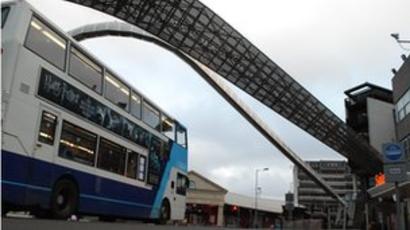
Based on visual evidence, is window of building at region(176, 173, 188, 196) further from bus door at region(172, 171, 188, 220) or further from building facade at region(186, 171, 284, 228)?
building facade at region(186, 171, 284, 228)

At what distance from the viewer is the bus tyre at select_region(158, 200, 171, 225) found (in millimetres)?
21281

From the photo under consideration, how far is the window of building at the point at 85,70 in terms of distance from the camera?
14.6m

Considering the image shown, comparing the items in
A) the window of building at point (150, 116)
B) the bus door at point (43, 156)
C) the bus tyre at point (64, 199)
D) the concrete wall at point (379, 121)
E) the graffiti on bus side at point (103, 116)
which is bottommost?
the bus tyre at point (64, 199)

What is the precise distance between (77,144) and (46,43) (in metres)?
2.92

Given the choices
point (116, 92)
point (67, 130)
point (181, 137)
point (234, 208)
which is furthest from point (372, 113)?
point (67, 130)

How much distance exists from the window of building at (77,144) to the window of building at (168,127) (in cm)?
614

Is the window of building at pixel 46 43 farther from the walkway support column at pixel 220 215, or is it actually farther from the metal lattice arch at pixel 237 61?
the walkway support column at pixel 220 215

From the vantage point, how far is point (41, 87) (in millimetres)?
12938

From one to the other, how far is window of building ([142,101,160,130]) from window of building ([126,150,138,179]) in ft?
5.15

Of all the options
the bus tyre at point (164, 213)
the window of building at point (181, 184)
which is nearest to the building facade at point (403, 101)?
the window of building at point (181, 184)

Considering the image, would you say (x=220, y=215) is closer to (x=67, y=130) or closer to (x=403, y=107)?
(x=403, y=107)

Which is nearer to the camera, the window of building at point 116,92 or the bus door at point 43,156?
the bus door at point 43,156

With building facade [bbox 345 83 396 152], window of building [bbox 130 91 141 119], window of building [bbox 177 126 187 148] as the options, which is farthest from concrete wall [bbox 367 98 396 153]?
window of building [bbox 130 91 141 119]

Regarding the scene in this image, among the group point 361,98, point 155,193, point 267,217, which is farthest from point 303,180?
point 155,193
